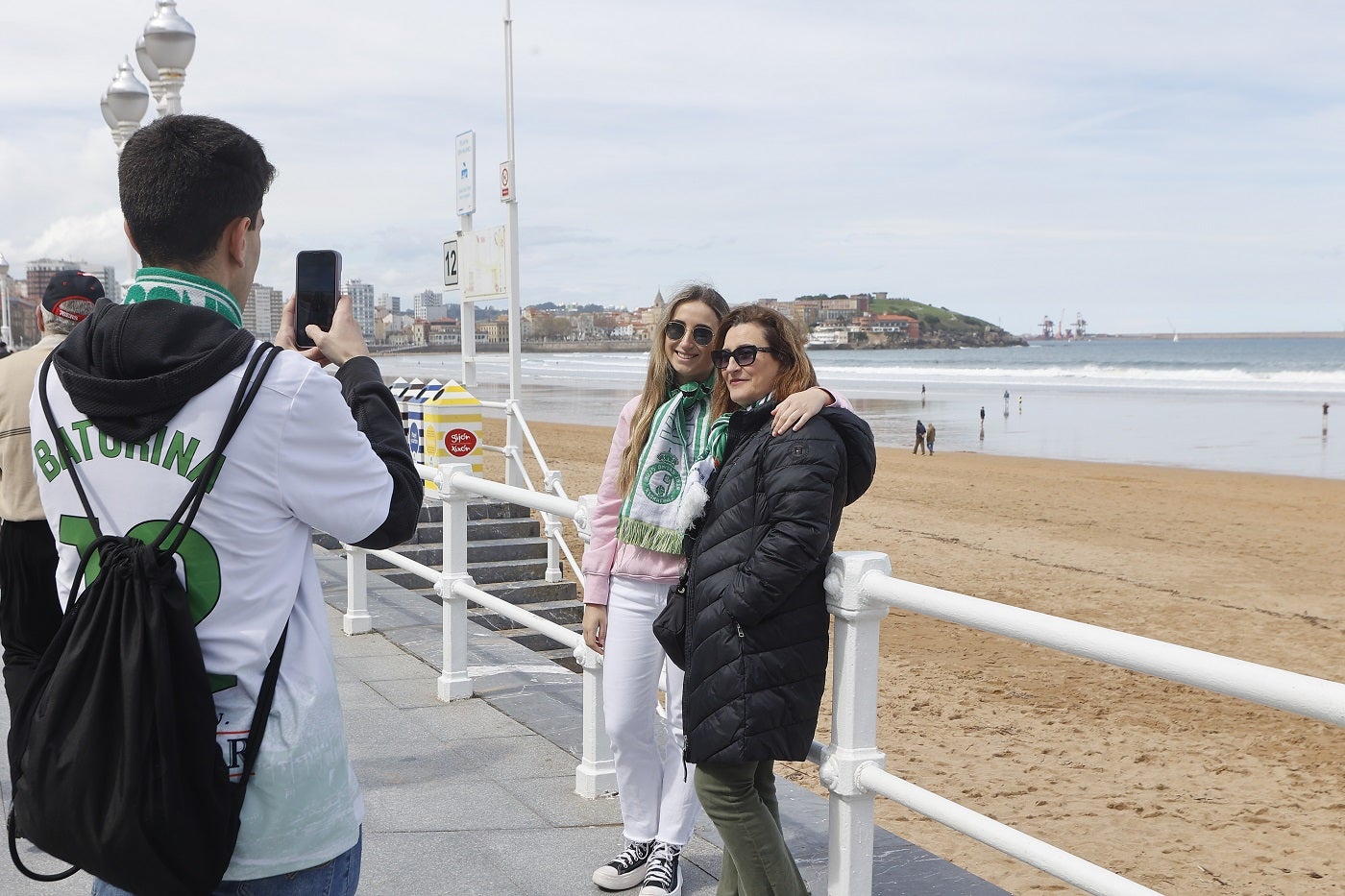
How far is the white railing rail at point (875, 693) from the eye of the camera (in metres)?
1.96

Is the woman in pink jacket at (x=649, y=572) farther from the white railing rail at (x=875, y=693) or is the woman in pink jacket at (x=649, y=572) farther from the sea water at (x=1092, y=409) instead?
the sea water at (x=1092, y=409)

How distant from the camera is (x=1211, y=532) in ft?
55.4

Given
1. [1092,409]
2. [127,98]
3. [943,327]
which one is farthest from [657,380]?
[943,327]

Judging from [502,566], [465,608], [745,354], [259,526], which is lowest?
[502,566]

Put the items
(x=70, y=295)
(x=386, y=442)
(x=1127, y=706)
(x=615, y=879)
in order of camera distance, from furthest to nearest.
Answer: (x=1127, y=706)
(x=70, y=295)
(x=615, y=879)
(x=386, y=442)

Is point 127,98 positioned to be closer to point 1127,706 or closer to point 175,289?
point 1127,706

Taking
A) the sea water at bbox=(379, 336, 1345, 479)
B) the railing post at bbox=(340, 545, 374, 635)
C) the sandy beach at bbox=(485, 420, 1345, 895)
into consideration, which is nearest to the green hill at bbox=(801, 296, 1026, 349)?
the sea water at bbox=(379, 336, 1345, 479)

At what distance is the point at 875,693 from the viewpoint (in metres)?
2.72

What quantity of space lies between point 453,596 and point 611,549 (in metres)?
1.99

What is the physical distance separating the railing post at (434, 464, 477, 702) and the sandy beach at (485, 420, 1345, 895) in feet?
6.44

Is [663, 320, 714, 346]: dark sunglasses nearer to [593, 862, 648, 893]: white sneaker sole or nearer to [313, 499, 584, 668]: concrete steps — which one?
[593, 862, 648, 893]: white sneaker sole

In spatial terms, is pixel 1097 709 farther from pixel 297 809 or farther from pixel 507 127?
pixel 507 127

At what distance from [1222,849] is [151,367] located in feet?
17.5

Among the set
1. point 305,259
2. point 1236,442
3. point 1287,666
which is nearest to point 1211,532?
point 1287,666
